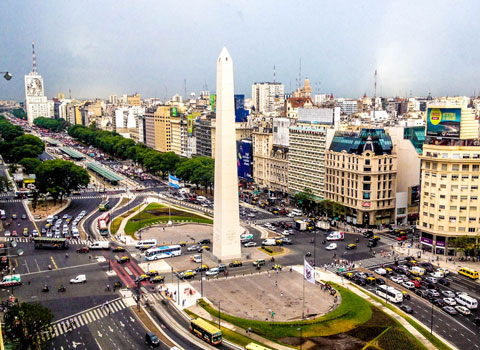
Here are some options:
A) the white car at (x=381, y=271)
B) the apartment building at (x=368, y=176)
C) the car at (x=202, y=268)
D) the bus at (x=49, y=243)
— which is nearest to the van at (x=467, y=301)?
the white car at (x=381, y=271)

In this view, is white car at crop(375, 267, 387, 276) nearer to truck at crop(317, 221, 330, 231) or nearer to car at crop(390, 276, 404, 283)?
car at crop(390, 276, 404, 283)

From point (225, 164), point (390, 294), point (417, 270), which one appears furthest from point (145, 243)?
point (417, 270)

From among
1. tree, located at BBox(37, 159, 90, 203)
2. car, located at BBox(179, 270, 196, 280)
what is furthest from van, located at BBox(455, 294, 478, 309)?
tree, located at BBox(37, 159, 90, 203)

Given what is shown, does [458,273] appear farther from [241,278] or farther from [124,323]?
[124,323]

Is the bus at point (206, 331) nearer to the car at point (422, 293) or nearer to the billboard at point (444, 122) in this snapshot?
the car at point (422, 293)

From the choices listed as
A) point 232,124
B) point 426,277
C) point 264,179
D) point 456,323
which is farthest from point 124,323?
point 264,179
